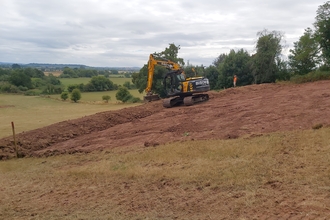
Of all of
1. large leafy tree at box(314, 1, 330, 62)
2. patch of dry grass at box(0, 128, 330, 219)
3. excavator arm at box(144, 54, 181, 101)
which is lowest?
patch of dry grass at box(0, 128, 330, 219)

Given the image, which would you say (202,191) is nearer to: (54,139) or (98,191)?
(98,191)

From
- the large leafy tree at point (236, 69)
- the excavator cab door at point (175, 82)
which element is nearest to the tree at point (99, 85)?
the large leafy tree at point (236, 69)

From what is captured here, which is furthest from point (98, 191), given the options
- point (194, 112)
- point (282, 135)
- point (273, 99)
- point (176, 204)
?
point (273, 99)

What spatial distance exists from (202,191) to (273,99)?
41.6 ft

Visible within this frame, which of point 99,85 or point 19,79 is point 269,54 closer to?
point 99,85

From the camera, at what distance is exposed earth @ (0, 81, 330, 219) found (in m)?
6.00

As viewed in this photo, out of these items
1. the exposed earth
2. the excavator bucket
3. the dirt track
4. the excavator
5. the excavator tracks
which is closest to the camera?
the exposed earth

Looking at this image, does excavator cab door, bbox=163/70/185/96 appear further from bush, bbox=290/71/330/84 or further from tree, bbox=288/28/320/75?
tree, bbox=288/28/320/75

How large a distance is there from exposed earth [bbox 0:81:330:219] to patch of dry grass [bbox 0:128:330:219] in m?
0.05

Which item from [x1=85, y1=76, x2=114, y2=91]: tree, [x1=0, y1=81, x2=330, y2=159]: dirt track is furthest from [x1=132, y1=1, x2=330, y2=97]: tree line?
[x1=85, y1=76, x2=114, y2=91]: tree

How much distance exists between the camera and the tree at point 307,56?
29759 mm

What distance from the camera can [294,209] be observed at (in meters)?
5.59

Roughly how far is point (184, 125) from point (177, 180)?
7.47 metres

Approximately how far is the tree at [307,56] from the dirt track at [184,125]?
12.4 metres
